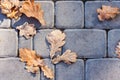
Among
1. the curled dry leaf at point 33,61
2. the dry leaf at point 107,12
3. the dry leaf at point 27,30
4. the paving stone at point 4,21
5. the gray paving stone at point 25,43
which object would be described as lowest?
the curled dry leaf at point 33,61

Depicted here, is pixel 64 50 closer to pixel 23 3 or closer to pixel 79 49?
pixel 79 49

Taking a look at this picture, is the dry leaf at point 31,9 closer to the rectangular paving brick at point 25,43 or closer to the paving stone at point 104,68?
the rectangular paving brick at point 25,43

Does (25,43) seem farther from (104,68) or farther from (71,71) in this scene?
(104,68)

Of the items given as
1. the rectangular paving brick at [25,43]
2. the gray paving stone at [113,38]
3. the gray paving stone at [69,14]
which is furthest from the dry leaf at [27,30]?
the gray paving stone at [113,38]

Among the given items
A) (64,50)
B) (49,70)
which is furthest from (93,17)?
(49,70)

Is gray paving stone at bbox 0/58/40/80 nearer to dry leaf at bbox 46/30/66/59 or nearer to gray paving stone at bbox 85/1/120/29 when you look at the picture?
dry leaf at bbox 46/30/66/59

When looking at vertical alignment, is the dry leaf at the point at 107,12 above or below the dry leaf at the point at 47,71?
above

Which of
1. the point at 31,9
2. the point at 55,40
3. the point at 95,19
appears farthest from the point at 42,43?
the point at 95,19
